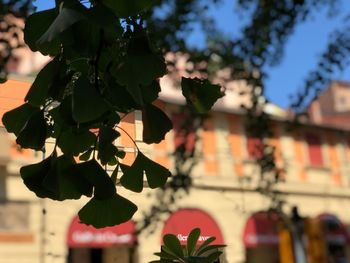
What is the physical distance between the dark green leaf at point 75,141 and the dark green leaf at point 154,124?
0.71 feet

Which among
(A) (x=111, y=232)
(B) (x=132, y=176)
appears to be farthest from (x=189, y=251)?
(A) (x=111, y=232)

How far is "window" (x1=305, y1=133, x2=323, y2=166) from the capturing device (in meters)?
19.2

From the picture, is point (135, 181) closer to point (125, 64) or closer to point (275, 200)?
point (125, 64)

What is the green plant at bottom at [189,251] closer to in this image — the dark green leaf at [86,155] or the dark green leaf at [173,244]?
the dark green leaf at [173,244]

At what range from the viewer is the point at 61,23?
156 centimetres

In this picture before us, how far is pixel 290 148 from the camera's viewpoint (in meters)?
18.6

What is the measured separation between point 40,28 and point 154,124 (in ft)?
1.48

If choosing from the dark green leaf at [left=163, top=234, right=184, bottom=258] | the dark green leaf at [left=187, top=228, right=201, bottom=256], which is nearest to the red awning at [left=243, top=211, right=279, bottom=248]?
the dark green leaf at [left=187, top=228, right=201, bottom=256]

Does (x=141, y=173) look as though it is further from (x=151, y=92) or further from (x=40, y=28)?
(x=40, y=28)

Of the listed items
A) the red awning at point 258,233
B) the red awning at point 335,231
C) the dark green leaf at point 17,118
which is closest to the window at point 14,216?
the red awning at point 258,233

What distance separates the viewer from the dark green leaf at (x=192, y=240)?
2223 millimetres

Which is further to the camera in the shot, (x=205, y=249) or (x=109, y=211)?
(x=205, y=249)

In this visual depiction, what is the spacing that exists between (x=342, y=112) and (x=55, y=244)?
30.1 metres

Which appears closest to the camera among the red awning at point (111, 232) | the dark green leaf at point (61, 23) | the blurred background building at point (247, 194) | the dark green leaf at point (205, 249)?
the dark green leaf at point (61, 23)
